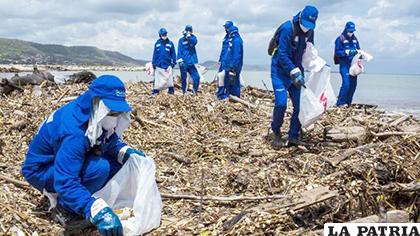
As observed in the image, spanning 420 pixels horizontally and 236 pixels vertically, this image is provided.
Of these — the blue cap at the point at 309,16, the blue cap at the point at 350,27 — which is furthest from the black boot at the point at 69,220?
the blue cap at the point at 350,27

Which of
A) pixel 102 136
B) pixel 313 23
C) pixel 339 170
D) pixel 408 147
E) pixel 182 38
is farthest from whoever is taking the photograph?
pixel 182 38

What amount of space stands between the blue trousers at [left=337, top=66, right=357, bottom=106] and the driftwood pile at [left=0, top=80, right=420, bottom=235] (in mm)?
2653

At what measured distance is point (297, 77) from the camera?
6.24m

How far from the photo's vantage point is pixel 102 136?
3.80 m

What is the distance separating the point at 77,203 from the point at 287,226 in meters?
1.54

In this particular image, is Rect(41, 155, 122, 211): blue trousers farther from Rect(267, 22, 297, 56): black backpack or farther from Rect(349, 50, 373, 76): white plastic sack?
Rect(349, 50, 373, 76): white plastic sack

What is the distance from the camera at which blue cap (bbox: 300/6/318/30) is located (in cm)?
615

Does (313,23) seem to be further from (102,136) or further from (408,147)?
(102,136)

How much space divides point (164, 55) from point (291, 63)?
251 inches

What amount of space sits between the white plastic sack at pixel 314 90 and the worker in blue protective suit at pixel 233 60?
15.6 feet

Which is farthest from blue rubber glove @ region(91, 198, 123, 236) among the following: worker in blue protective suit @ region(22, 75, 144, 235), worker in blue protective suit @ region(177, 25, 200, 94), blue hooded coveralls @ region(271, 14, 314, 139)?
worker in blue protective suit @ region(177, 25, 200, 94)

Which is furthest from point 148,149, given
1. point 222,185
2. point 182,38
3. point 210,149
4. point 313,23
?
point 182,38

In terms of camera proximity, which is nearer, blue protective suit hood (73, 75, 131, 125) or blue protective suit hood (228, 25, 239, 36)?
blue protective suit hood (73, 75, 131, 125)

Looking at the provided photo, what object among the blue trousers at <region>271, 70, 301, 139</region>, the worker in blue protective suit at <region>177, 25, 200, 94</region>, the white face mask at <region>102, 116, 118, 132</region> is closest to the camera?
the white face mask at <region>102, 116, 118, 132</region>
